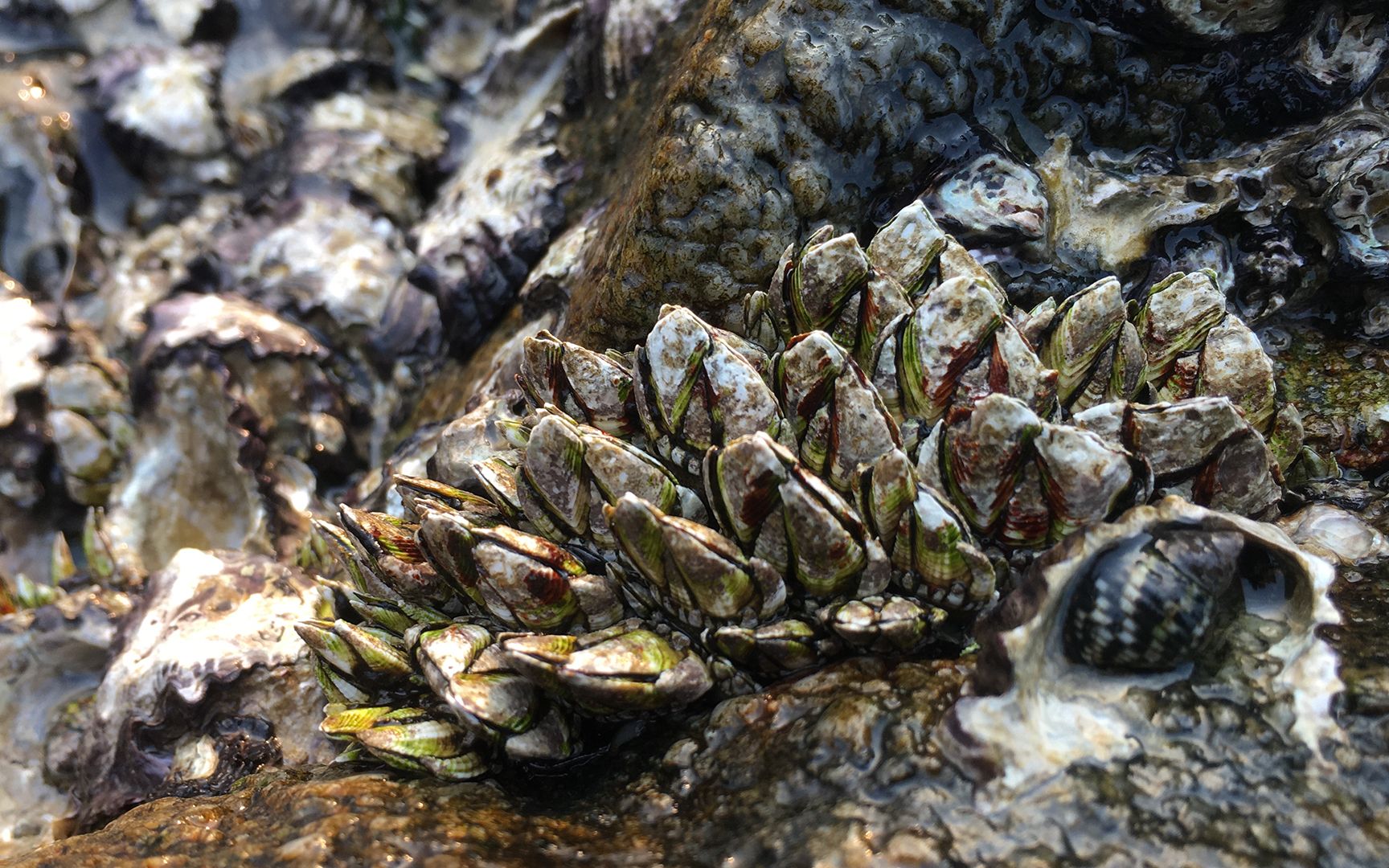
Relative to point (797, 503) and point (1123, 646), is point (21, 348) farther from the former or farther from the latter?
point (1123, 646)

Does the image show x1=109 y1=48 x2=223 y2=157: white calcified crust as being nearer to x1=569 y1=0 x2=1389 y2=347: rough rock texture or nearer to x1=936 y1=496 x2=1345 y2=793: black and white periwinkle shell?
x1=569 y1=0 x2=1389 y2=347: rough rock texture

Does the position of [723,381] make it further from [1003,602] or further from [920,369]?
[1003,602]

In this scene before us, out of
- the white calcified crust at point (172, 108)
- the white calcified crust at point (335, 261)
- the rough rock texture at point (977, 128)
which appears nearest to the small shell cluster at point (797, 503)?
the rough rock texture at point (977, 128)

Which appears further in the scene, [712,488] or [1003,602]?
[712,488]

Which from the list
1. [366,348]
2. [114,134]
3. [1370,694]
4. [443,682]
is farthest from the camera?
[114,134]

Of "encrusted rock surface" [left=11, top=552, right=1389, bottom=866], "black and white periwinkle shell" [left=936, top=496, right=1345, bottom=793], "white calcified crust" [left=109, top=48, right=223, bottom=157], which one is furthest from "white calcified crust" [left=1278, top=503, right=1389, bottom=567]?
"white calcified crust" [left=109, top=48, right=223, bottom=157]

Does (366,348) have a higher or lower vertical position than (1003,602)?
lower

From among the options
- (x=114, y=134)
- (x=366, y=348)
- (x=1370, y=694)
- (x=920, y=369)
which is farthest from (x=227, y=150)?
(x=1370, y=694)

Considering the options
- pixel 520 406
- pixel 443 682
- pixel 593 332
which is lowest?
pixel 443 682
